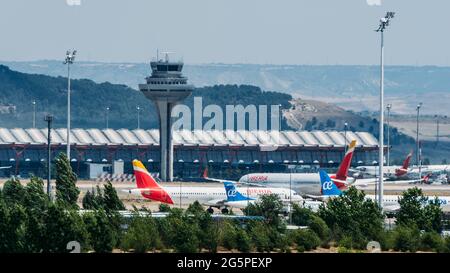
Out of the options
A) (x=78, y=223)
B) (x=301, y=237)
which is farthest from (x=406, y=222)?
(x=78, y=223)

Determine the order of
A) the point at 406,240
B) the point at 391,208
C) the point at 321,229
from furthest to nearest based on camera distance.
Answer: the point at 391,208
the point at 321,229
the point at 406,240

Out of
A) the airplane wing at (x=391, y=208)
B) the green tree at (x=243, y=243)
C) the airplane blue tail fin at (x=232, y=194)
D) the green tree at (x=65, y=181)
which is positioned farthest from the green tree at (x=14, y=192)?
the airplane wing at (x=391, y=208)

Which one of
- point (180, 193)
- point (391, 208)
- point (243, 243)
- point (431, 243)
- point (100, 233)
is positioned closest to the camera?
point (100, 233)

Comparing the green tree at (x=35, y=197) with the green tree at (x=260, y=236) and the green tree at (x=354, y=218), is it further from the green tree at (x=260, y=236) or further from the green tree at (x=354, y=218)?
the green tree at (x=354, y=218)

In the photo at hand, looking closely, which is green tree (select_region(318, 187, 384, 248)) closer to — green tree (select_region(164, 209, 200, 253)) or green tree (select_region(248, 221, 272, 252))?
green tree (select_region(248, 221, 272, 252))

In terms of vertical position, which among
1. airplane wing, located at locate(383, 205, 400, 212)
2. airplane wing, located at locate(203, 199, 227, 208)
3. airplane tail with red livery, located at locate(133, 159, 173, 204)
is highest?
airplane tail with red livery, located at locate(133, 159, 173, 204)

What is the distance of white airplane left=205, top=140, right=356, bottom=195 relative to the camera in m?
165

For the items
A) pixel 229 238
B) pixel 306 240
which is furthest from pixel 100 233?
pixel 306 240

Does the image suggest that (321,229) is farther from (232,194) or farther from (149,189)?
(149,189)

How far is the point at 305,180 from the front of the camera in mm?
170375

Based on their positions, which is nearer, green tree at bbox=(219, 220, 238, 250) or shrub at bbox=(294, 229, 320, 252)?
green tree at bbox=(219, 220, 238, 250)

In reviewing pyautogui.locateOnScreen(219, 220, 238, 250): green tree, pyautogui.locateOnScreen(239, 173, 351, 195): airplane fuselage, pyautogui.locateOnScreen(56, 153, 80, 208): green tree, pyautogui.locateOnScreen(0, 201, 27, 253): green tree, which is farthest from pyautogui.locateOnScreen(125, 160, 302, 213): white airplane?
pyautogui.locateOnScreen(219, 220, 238, 250): green tree
